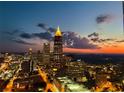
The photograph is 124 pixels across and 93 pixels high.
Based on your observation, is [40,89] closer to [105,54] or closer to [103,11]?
[105,54]

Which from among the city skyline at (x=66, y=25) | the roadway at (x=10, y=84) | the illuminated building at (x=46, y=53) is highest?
the city skyline at (x=66, y=25)

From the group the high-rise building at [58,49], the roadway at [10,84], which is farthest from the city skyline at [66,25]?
the roadway at [10,84]

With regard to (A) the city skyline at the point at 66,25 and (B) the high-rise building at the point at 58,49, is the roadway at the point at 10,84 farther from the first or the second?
(B) the high-rise building at the point at 58,49

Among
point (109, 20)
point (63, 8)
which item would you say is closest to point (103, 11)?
point (109, 20)

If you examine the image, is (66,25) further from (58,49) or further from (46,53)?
(46,53)

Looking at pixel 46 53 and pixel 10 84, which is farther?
pixel 46 53

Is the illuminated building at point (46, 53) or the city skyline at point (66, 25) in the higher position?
the city skyline at point (66, 25)

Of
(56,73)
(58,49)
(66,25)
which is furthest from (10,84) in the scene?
(66,25)
